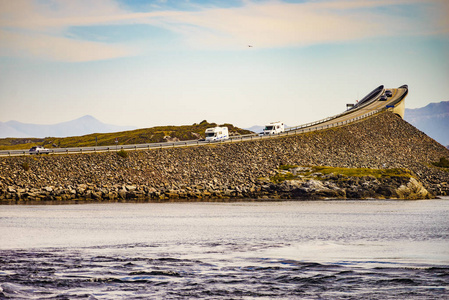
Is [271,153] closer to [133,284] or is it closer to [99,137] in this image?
[133,284]

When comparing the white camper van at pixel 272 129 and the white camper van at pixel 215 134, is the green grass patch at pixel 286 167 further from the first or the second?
the white camper van at pixel 272 129

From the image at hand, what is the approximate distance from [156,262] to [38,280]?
7624mm

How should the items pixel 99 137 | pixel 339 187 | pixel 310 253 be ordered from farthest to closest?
1. pixel 99 137
2. pixel 339 187
3. pixel 310 253

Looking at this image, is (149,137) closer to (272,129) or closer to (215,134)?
(272,129)

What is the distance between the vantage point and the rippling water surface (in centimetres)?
2680

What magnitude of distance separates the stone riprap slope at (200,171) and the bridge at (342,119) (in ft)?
9.95

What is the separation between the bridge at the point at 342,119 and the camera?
9469cm

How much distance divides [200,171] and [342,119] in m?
56.3

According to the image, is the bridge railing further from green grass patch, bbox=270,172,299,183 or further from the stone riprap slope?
green grass patch, bbox=270,172,299,183

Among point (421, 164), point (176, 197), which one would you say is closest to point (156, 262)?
point (176, 197)

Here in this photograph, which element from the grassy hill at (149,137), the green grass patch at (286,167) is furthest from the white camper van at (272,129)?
the grassy hill at (149,137)

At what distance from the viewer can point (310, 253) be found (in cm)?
3747

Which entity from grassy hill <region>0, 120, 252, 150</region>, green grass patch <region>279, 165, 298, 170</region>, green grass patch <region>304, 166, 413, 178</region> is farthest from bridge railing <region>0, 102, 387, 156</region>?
grassy hill <region>0, 120, 252, 150</region>

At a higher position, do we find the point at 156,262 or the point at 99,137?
the point at 99,137
